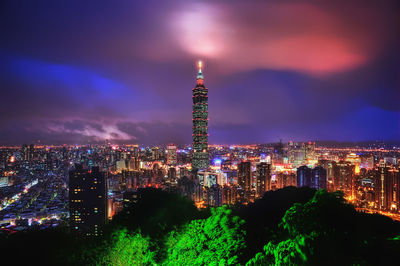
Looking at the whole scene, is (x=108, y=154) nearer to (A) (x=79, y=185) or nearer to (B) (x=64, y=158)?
(B) (x=64, y=158)

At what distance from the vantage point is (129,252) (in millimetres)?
3283


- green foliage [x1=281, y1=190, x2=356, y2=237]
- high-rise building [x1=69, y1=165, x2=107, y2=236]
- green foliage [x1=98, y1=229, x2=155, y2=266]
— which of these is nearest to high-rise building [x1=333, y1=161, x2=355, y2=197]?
high-rise building [x1=69, y1=165, x2=107, y2=236]

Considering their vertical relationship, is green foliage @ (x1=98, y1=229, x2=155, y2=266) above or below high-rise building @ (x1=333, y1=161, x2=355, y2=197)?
above

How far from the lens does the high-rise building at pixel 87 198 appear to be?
40.4 ft

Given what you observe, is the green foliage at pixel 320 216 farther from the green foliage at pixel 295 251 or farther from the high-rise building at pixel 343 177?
the high-rise building at pixel 343 177

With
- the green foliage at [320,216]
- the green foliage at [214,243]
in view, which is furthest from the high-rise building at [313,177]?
the green foliage at [320,216]

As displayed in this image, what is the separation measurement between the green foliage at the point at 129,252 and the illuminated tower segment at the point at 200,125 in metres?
35.7

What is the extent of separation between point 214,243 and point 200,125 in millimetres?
39435

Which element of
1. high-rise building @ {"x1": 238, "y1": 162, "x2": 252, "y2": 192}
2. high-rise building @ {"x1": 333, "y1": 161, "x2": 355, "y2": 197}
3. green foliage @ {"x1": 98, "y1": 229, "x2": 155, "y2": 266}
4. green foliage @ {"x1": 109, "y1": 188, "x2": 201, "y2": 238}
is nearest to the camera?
green foliage @ {"x1": 98, "y1": 229, "x2": 155, "y2": 266}

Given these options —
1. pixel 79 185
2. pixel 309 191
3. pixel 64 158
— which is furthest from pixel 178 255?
pixel 64 158

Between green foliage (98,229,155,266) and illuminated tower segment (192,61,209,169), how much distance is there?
117ft

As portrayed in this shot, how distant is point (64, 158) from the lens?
98.8 ft

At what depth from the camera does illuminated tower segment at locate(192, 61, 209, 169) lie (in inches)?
1567

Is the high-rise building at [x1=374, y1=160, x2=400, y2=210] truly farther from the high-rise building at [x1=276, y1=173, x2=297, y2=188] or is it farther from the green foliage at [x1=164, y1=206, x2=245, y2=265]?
the green foliage at [x1=164, y1=206, x2=245, y2=265]
